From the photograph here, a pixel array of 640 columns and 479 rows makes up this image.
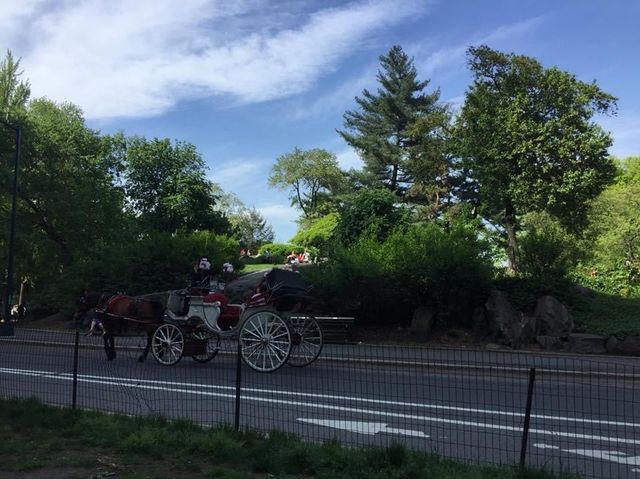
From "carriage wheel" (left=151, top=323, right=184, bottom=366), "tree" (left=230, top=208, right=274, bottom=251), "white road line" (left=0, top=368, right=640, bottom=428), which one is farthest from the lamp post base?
"tree" (left=230, top=208, right=274, bottom=251)

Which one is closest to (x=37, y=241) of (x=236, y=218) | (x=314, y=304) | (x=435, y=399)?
(x=314, y=304)

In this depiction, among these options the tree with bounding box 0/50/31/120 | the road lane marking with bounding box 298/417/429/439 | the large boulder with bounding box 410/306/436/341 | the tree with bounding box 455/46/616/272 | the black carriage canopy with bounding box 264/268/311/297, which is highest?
the tree with bounding box 0/50/31/120

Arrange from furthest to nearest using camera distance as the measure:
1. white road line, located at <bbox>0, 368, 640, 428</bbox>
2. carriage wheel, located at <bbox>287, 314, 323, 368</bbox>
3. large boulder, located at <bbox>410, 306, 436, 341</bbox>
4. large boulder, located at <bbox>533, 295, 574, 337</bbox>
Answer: large boulder, located at <bbox>410, 306, 436, 341</bbox>
large boulder, located at <bbox>533, 295, 574, 337</bbox>
carriage wheel, located at <bbox>287, 314, 323, 368</bbox>
white road line, located at <bbox>0, 368, 640, 428</bbox>

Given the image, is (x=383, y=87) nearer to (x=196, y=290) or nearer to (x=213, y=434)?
(x=196, y=290)

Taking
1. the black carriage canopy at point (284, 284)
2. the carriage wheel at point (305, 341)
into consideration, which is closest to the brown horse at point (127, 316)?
the black carriage canopy at point (284, 284)

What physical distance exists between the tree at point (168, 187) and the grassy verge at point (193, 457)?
132 ft

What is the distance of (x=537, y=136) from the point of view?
27.9m

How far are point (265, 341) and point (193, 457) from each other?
689 centimetres

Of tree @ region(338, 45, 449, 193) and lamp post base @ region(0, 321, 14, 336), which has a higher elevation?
tree @ region(338, 45, 449, 193)

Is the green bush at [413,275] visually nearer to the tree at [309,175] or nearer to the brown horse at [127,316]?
the brown horse at [127,316]

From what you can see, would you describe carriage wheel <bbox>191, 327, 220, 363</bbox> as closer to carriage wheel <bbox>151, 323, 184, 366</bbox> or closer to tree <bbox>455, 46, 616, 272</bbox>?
carriage wheel <bbox>151, 323, 184, 366</bbox>

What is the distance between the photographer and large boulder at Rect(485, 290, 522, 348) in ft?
58.2

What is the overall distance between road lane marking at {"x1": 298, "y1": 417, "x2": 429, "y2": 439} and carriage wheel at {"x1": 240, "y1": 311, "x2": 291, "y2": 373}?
4.67 meters

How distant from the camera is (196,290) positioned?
46.2 ft
